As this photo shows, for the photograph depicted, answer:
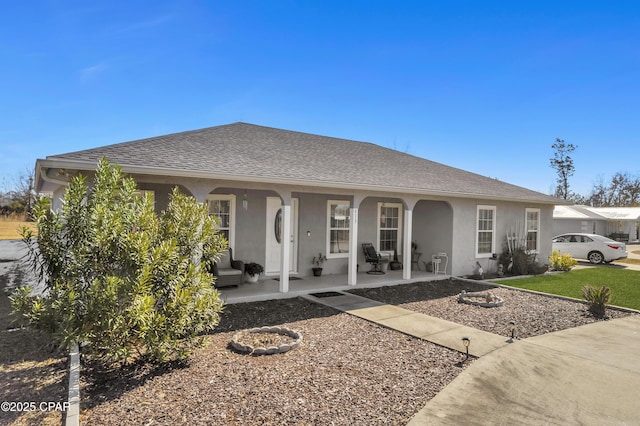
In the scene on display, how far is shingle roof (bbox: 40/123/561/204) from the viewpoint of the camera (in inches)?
293

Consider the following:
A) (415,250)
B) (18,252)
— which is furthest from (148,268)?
(18,252)

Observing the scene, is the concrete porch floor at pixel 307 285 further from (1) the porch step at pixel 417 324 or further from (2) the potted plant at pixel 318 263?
(1) the porch step at pixel 417 324

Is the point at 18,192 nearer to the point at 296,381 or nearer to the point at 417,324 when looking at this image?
the point at 417,324

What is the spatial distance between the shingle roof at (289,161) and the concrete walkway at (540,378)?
3.96 metres

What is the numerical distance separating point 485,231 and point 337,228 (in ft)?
17.7

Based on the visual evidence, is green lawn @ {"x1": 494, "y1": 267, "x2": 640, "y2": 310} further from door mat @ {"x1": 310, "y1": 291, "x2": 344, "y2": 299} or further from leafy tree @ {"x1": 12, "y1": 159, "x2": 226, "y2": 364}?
leafy tree @ {"x1": 12, "y1": 159, "x2": 226, "y2": 364}

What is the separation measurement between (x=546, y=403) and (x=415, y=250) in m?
9.30

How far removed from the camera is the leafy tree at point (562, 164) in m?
44.6

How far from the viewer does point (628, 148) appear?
1615 inches

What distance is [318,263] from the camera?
11.3 m

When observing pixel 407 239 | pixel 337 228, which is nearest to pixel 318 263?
pixel 337 228

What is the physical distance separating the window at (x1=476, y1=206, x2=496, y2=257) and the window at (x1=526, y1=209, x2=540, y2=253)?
7.49ft

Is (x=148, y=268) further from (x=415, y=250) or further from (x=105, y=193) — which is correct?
(x=415, y=250)

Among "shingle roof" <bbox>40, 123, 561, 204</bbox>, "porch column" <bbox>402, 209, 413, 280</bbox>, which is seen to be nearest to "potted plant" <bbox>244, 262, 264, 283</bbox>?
"shingle roof" <bbox>40, 123, 561, 204</bbox>
